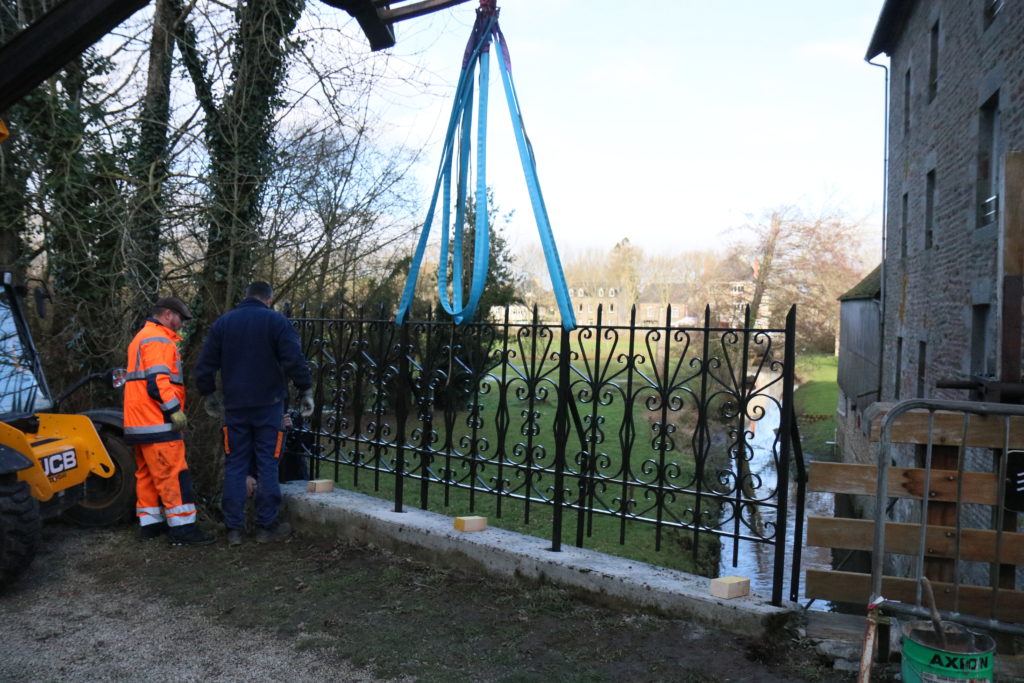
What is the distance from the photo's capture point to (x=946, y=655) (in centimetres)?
312

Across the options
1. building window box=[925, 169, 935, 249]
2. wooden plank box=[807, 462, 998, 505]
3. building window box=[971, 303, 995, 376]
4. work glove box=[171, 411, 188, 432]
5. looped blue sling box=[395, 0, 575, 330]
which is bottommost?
work glove box=[171, 411, 188, 432]

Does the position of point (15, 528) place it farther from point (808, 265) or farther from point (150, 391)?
point (808, 265)

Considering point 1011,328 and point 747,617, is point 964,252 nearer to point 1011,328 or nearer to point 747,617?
point 1011,328

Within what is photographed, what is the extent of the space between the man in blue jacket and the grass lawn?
25.1 m

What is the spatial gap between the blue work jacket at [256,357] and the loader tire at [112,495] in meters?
1.45

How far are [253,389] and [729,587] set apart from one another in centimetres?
376

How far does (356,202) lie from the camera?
1084cm

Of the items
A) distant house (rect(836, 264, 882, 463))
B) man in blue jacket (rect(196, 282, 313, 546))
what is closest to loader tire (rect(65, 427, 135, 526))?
man in blue jacket (rect(196, 282, 313, 546))

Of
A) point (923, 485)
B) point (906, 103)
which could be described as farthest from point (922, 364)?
point (923, 485)

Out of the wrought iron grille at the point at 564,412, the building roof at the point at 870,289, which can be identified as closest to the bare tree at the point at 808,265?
the building roof at the point at 870,289

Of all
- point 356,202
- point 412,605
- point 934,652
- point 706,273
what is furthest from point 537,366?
point 706,273

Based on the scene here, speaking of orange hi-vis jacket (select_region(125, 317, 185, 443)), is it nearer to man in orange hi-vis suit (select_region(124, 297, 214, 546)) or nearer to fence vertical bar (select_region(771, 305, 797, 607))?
man in orange hi-vis suit (select_region(124, 297, 214, 546))

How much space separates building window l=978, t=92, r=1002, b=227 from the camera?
11586 mm

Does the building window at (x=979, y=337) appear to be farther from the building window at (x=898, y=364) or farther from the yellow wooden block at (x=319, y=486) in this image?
the yellow wooden block at (x=319, y=486)
